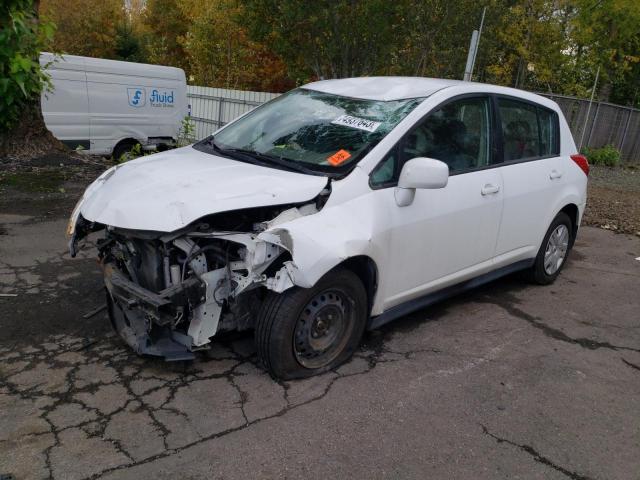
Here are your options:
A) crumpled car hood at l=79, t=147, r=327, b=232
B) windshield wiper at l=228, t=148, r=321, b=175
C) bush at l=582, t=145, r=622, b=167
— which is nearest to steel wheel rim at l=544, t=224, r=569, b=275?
windshield wiper at l=228, t=148, r=321, b=175

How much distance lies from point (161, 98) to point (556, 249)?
32.8 ft

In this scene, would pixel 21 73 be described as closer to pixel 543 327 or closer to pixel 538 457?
pixel 543 327

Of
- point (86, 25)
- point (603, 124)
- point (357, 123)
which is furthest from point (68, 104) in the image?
point (86, 25)

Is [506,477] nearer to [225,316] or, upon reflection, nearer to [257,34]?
[225,316]

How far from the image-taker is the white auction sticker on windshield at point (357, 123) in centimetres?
384

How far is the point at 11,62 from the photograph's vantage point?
6621 millimetres

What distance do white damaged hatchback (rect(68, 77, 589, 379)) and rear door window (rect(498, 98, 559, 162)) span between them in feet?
0.10

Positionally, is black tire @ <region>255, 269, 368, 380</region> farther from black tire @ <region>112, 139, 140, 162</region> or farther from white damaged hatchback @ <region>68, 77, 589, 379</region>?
black tire @ <region>112, 139, 140, 162</region>

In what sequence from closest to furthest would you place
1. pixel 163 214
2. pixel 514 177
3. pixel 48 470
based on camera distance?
pixel 48 470
pixel 163 214
pixel 514 177

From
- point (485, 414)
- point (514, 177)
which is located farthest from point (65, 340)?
point (514, 177)

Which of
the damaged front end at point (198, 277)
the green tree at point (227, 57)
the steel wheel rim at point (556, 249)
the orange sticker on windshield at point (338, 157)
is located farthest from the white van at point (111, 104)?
the green tree at point (227, 57)

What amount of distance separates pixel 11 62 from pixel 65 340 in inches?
171

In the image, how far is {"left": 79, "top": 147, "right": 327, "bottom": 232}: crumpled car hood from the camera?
10.3ft

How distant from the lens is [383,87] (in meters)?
4.32
